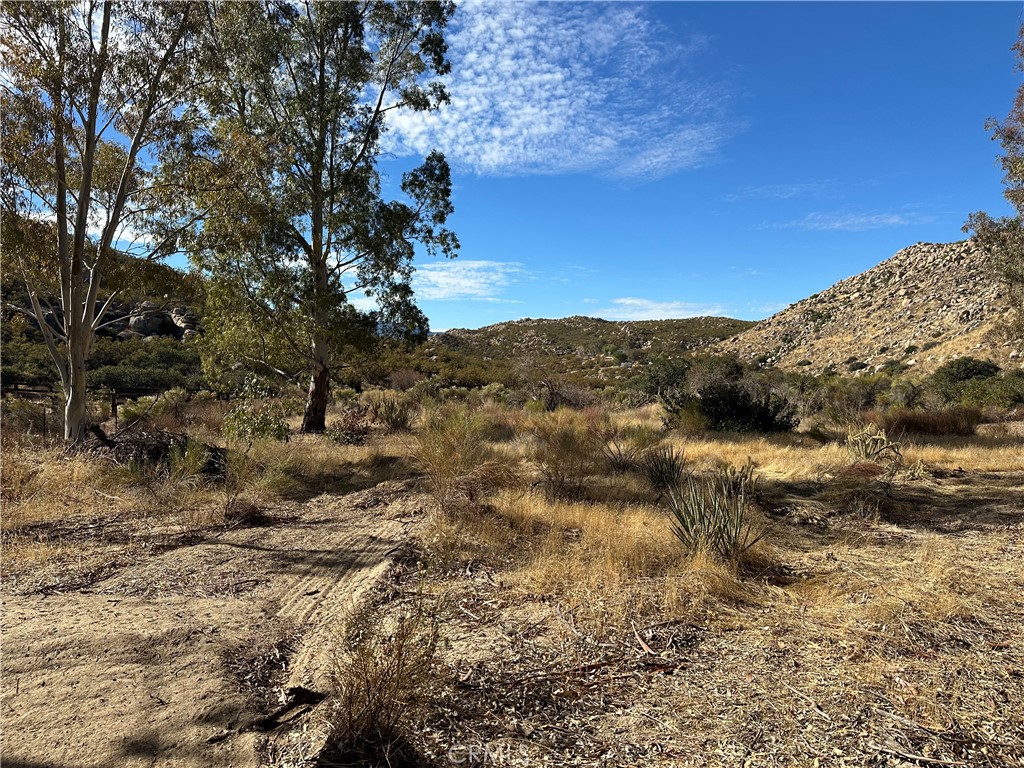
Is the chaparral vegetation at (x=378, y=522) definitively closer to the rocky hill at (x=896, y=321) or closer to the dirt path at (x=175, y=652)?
the dirt path at (x=175, y=652)

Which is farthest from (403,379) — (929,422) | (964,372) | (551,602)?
(551,602)

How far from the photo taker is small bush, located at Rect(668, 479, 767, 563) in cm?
509

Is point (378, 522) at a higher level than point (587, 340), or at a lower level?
lower

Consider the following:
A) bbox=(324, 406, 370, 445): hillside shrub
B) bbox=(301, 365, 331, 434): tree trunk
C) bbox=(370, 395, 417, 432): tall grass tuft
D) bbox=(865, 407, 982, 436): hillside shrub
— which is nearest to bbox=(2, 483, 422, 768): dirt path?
bbox=(324, 406, 370, 445): hillside shrub

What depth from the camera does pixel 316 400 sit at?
1408 cm

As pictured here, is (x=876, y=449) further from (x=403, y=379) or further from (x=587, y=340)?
(x=587, y=340)

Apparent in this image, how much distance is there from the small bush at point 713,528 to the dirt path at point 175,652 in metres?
2.85

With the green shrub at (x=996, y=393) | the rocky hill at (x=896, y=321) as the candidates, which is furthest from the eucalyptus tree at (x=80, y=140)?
the rocky hill at (x=896, y=321)

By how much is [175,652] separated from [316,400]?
35.6ft

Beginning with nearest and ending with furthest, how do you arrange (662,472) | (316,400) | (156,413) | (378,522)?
(378,522), (662,472), (316,400), (156,413)

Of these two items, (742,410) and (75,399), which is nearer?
(75,399)

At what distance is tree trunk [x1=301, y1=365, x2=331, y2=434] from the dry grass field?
441 cm

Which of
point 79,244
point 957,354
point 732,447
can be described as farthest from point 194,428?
point 957,354

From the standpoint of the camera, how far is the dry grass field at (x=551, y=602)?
2.76m
